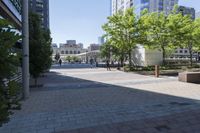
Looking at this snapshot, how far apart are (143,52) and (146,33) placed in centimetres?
649

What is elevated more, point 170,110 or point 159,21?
point 159,21

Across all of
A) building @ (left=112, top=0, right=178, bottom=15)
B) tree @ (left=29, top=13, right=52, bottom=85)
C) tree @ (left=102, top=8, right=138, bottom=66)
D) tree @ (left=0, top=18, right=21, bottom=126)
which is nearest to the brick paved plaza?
tree @ (left=0, top=18, right=21, bottom=126)

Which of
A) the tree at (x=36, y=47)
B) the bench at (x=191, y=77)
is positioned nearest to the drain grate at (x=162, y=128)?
the tree at (x=36, y=47)

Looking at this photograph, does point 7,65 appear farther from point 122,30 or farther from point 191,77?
point 122,30

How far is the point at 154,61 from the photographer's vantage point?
31.9m

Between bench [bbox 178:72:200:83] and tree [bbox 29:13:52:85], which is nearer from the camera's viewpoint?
tree [bbox 29:13:52:85]

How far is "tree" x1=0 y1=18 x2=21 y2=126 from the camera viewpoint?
218 centimetres

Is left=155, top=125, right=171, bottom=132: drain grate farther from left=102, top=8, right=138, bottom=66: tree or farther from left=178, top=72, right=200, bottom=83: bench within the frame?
left=102, top=8, right=138, bottom=66: tree

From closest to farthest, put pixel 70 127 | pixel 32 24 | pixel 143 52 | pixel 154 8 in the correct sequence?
pixel 70 127 → pixel 32 24 → pixel 143 52 → pixel 154 8

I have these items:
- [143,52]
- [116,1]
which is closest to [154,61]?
[143,52]

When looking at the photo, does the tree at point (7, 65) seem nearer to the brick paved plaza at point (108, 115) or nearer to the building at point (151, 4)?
the brick paved plaza at point (108, 115)

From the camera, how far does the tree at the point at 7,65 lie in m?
2.18

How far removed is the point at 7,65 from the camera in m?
2.23

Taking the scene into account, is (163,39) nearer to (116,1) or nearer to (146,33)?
(146,33)
